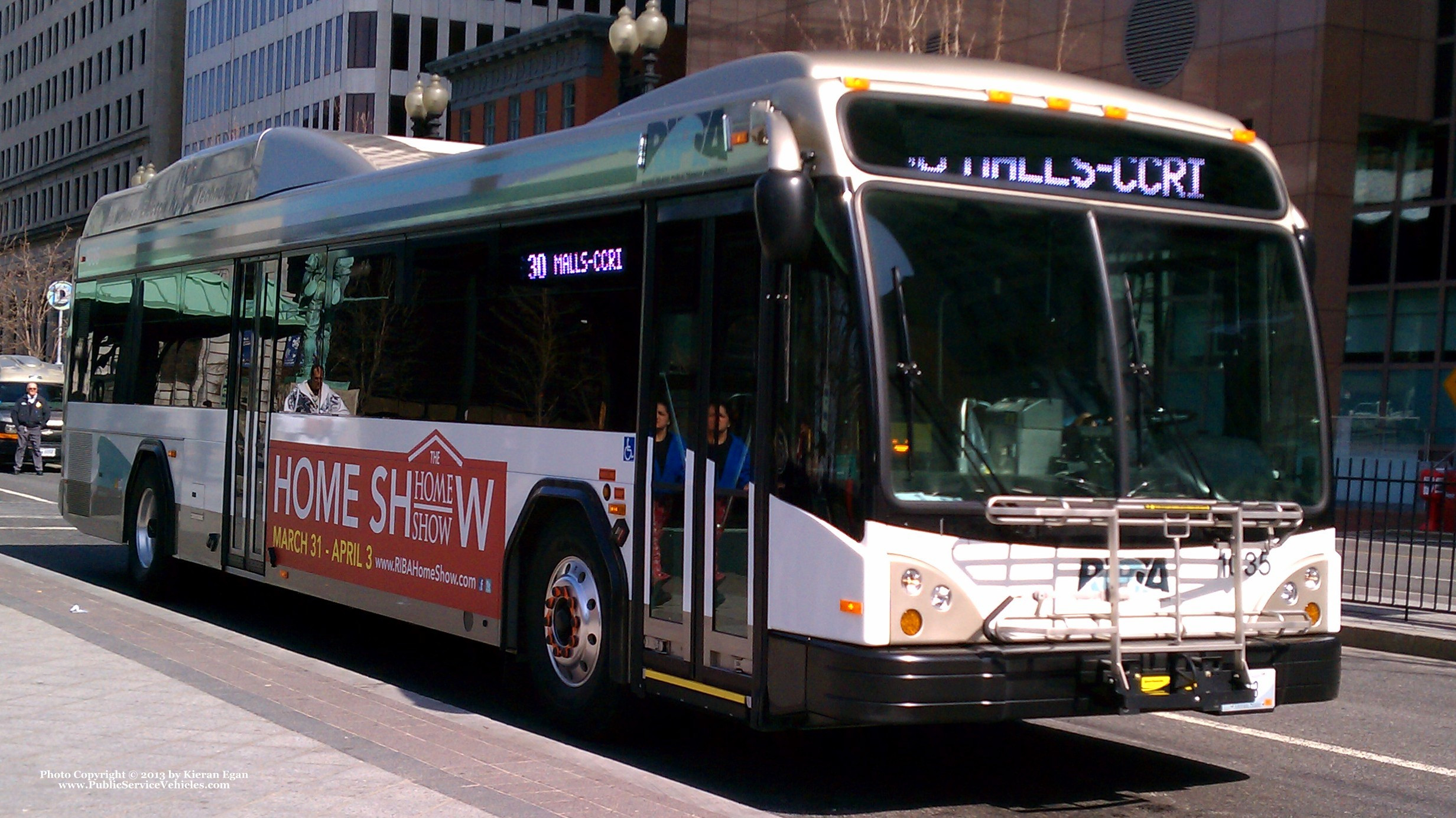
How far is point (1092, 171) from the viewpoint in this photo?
722 centimetres

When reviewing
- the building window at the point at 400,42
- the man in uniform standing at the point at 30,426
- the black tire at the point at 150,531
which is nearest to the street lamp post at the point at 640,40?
the black tire at the point at 150,531

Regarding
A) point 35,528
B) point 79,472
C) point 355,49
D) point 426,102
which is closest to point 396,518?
point 79,472

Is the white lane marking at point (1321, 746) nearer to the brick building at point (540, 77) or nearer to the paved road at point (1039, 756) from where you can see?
the paved road at point (1039, 756)

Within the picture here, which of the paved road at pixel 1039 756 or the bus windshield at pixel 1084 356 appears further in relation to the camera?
the paved road at pixel 1039 756

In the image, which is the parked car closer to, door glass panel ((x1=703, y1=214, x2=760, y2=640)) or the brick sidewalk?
the brick sidewalk

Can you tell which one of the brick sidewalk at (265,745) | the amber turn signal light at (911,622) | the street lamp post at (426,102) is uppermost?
the street lamp post at (426,102)

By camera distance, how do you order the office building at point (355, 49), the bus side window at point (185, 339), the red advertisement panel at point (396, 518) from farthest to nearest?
1. the office building at point (355, 49)
2. the bus side window at point (185, 339)
3. the red advertisement panel at point (396, 518)

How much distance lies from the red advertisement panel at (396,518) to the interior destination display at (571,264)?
1.07 meters

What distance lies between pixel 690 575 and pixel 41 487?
80.5ft

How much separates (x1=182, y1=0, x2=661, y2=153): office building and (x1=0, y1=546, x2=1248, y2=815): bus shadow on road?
65649 millimetres

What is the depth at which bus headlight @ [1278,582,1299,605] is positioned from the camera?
7.34m

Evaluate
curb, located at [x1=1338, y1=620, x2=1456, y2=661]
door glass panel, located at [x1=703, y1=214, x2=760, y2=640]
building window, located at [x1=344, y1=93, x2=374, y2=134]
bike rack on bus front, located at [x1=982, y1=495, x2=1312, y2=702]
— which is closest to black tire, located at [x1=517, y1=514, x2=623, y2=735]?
door glass panel, located at [x1=703, y1=214, x2=760, y2=640]

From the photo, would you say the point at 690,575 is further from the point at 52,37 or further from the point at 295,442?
the point at 52,37

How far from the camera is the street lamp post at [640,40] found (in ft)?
56.3
